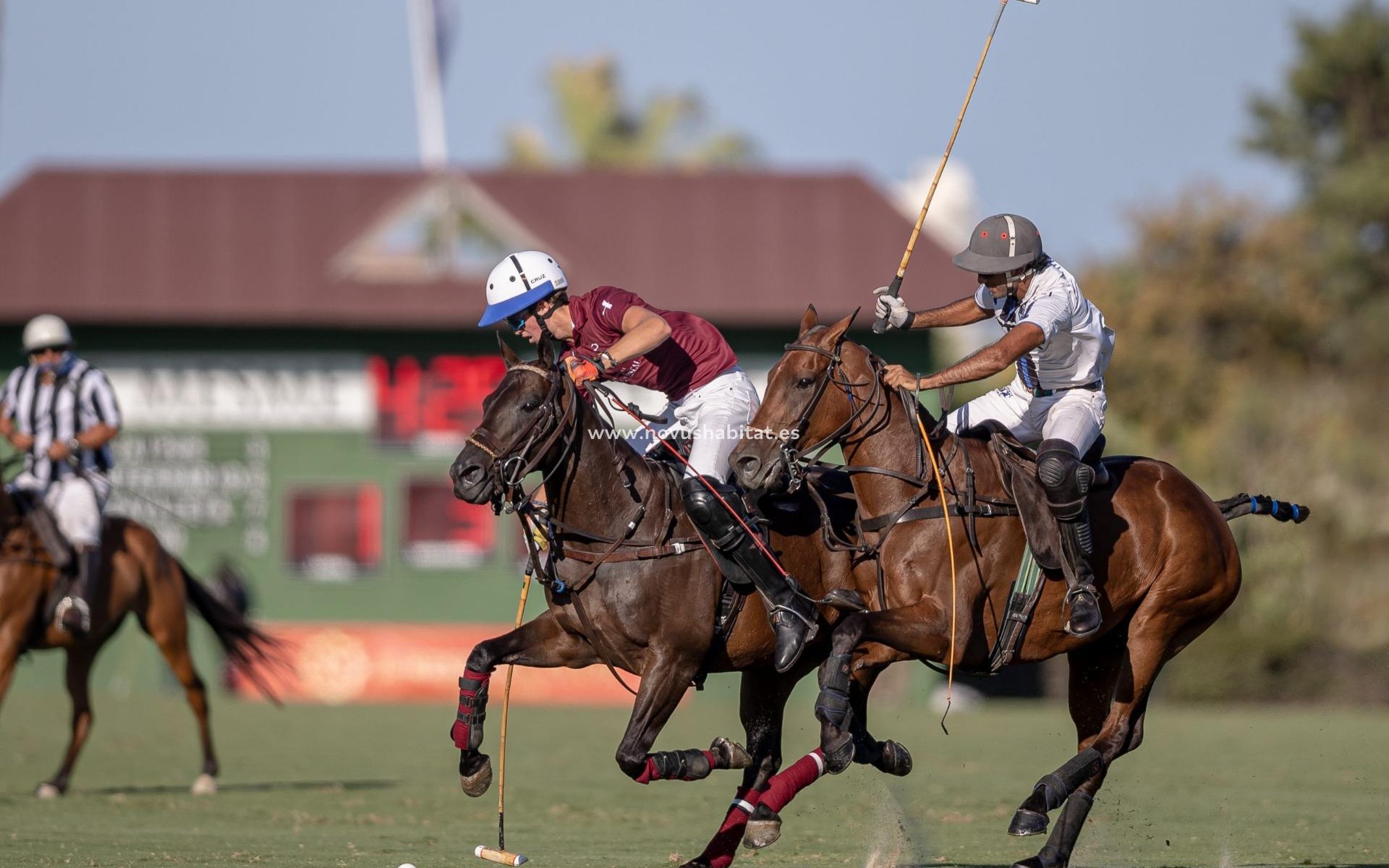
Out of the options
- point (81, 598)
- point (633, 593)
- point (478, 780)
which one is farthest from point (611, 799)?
point (633, 593)

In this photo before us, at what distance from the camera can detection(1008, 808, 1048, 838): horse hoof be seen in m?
8.78

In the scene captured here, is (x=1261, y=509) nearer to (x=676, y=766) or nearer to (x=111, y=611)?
(x=676, y=766)

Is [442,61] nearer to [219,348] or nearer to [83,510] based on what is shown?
[219,348]

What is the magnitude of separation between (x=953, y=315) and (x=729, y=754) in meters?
2.54

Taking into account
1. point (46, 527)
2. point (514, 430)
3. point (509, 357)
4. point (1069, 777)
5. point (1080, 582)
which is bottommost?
point (1069, 777)

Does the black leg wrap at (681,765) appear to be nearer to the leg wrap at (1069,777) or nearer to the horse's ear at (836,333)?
the leg wrap at (1069,777)

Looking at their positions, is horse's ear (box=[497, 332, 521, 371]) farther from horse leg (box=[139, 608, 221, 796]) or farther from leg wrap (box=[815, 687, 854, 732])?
horse leg (box=[139, 608, 221, 796])

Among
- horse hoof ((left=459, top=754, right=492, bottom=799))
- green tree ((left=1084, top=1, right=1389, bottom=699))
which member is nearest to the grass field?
horse hoof ((left=459, top=754, right=492, bottom=799))

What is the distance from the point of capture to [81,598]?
13.8 meters

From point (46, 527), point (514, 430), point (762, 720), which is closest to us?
point (514, 430)

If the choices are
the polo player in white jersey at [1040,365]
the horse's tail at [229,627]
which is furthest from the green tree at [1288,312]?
the polo player in white jersey at [1040,365]

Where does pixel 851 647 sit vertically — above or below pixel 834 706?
above

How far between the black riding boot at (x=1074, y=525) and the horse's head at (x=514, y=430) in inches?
91.0

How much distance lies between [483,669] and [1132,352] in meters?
31.1
